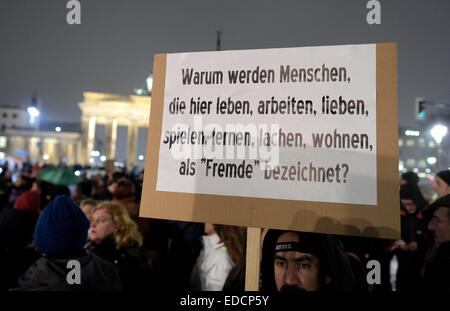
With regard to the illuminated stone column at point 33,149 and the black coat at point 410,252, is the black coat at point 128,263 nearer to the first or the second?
the black coat at point 410,252

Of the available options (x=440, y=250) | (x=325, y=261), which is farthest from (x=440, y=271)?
(x=325, y=261)

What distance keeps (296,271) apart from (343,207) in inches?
19.2

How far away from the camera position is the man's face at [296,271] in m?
1.83

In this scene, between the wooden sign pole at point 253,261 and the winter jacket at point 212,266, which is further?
the winter jacket at point 212,266

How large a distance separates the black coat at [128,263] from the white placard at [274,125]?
1.44m

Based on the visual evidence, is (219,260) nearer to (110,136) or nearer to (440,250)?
(440,250)

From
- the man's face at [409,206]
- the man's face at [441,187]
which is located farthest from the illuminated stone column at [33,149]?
A: the man's face at [441,187]

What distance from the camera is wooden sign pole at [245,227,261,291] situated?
1753mm

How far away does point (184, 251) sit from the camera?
12.1ft

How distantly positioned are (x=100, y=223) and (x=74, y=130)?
90.4m

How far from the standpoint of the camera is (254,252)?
177cm

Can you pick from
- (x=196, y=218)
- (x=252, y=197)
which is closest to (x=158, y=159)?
(x=196, y=218)
